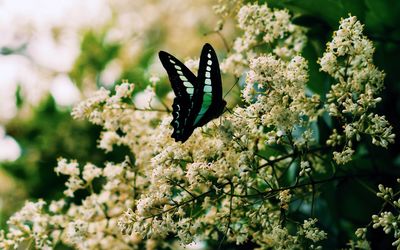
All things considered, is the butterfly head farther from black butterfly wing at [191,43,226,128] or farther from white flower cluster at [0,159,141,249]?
white flower cluster at [0,159,141,249]

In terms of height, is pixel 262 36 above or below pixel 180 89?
above

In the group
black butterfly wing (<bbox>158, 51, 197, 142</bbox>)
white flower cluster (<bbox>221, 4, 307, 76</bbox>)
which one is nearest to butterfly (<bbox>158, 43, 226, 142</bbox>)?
black butterfly wing (<bbox>158, 51, 197, 142</bbox>)

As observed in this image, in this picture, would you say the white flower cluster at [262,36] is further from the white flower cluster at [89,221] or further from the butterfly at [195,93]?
the white flower cluster at [89,221]

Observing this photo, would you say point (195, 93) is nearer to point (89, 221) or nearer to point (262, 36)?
point (262, 36)

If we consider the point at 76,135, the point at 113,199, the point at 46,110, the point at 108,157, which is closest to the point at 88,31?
the point at 46,110

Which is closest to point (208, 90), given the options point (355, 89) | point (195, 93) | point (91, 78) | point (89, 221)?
point (195, 93)

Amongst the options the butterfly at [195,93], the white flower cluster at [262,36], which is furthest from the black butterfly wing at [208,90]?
the white flower cluster at [262,36]
